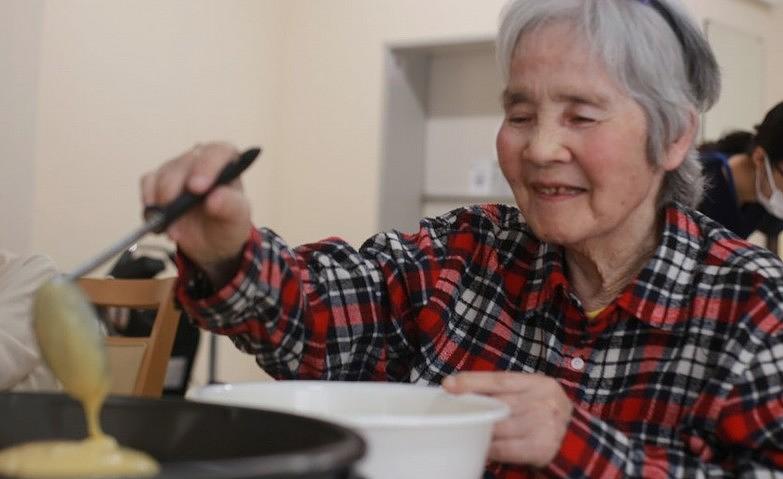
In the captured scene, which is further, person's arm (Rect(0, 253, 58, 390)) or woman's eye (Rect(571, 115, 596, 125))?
person's arm (Rect(0, 253, 58, 390))

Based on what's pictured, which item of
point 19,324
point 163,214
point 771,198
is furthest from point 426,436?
point 771,198

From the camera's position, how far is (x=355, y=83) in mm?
4707

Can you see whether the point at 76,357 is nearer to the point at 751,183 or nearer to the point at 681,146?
the point at 681,146

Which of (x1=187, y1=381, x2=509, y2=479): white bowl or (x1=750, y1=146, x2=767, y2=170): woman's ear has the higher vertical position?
(x1=750, y1=146, x2=767, y2=170): woman's ear

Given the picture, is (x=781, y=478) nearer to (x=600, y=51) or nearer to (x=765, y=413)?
(x=765, y=413)

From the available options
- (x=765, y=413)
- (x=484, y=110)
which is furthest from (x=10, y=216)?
(x=765, y=413)

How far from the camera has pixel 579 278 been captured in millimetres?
1316

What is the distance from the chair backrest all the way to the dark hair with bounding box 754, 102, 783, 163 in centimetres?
167

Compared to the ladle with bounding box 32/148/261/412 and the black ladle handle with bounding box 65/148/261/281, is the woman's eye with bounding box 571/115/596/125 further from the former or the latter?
the ladle with bounding box 32/148/261/412

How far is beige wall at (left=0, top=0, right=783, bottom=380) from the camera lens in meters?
3.86

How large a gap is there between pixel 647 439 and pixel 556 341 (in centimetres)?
16

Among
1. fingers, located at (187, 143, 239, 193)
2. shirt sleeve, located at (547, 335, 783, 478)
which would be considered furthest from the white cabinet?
fingers, located at (187, 143, 239, 193)

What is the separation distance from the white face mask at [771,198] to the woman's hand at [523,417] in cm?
207

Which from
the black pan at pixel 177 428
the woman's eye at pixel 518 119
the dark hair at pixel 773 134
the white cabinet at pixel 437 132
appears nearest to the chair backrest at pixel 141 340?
the woman's eye at pixel 518 119
